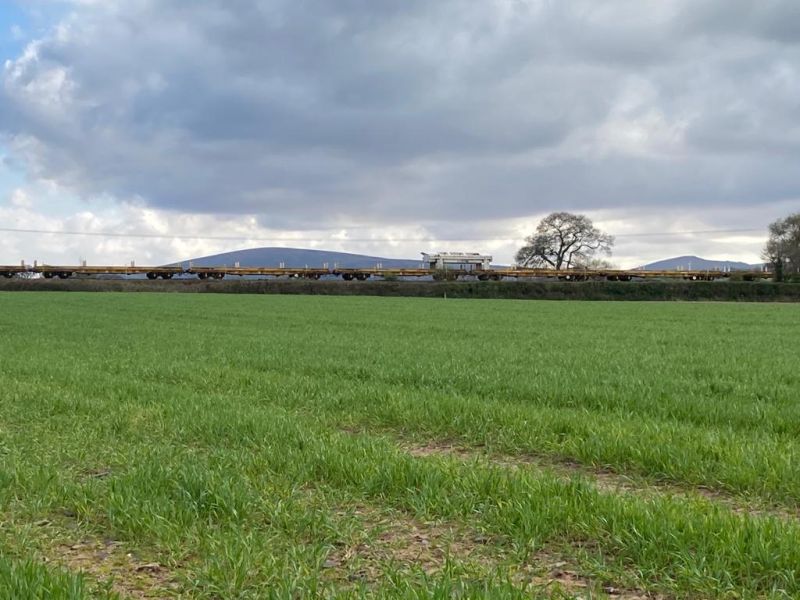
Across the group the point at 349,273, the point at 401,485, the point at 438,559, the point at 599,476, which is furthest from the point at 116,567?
the point at 349,273

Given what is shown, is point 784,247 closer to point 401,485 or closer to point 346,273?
point 346,273

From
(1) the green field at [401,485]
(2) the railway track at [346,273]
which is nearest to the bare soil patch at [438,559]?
(1) the green field at [401,485]

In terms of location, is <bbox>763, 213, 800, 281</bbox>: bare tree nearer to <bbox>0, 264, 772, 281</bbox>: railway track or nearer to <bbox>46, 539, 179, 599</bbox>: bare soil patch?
<bbox>0, 264, 772, 281</bbox>: railway track

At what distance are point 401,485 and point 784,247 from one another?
11507 centimetres

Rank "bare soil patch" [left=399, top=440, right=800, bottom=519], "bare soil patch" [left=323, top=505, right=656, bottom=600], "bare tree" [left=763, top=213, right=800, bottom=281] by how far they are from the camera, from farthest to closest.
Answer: "bare tree" [left=763, top=213, right=800, bottom=281], "bare soil patch" [left=399, top=440, right=800, bottom=519], "bare soil patch" [left=323, top=505, right=656, bottom=600]

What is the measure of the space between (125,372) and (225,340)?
7.64m

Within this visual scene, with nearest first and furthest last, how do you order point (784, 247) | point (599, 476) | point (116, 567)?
point (116, 567), point (599, 476), point (784, 247)

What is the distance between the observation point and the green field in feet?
12.8

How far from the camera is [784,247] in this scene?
10300 cm

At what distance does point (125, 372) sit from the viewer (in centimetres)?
1330

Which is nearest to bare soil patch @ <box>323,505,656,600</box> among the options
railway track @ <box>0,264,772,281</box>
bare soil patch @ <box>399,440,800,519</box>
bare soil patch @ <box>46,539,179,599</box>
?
bare soil patch @ <box>46,539,179,599</box>

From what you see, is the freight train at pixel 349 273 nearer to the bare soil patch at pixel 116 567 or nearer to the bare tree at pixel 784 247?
the bare tree at pixel 784 247

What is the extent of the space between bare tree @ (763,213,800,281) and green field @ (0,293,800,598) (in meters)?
100

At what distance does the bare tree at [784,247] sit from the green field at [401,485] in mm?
100005
